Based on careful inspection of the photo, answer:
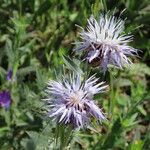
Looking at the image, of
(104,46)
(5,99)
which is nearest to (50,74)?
(5,99)

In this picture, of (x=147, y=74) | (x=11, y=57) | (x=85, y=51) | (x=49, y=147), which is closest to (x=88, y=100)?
(x=85, y=51)

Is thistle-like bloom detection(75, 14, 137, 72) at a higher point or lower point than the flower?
higher

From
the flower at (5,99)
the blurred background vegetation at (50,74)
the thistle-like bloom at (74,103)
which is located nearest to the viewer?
the thistle-like bloom at (74,103)

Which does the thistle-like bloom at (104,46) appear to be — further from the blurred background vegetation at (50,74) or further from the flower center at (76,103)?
the blurred background vegetation at (50,74)

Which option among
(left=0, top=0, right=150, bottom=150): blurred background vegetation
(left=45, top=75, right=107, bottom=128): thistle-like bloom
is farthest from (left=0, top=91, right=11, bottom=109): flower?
(left=45, top=75, right=107, bottom=128): thistle-like bloom

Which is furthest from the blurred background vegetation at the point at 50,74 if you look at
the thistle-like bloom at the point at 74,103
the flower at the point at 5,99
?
the thistle-like bloom at the point at 74,103

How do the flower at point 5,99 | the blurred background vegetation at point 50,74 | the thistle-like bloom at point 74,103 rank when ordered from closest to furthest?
the thistle-like bloom at point 74,103, the blurred background vegetation at point 50,74, the flower at point 5,99

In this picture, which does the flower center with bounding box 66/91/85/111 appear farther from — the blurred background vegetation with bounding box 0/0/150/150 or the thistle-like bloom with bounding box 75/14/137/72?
the blurred background vegetation with bounding box 0/0/150/150
